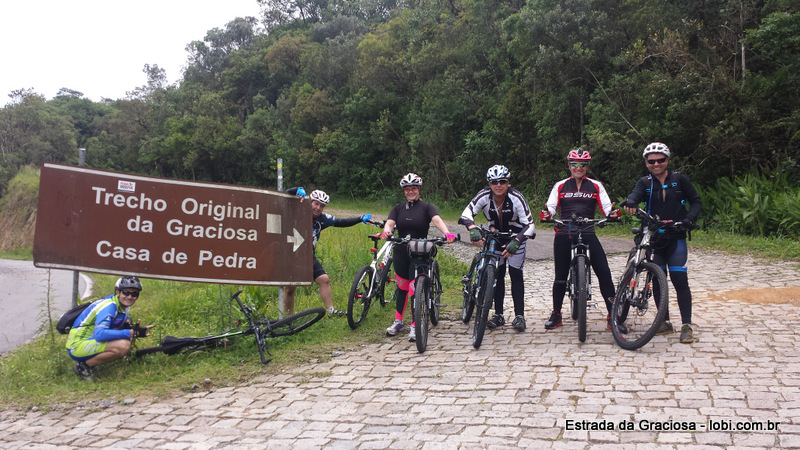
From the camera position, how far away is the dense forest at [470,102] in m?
16.0

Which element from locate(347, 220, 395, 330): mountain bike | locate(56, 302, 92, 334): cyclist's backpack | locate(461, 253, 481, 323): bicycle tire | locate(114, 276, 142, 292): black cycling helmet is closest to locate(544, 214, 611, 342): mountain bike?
locate(461, 253, 481, 323): bicycle tire

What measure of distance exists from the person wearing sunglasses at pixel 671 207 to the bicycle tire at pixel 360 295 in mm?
3188

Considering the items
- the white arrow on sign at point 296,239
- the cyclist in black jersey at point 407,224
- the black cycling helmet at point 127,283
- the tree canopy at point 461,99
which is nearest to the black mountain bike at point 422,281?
the cyclist in black jersey at point 407,224

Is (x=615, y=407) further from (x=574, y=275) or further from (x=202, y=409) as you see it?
(x=202, y=409)

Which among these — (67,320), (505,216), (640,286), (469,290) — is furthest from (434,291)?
(67,320)

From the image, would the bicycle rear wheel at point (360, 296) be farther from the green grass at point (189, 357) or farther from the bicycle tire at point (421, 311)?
the bicycle tire at point (421, 311)

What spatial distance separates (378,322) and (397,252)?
1.16 m

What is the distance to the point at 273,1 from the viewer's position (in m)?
66.6

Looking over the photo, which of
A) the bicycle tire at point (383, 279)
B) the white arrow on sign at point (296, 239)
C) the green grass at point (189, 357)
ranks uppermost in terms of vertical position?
the white arrow on sign at point (296, 239)

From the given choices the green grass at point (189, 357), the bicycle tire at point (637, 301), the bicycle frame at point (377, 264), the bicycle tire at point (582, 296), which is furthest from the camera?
the bicycle frame at point (377, 264)

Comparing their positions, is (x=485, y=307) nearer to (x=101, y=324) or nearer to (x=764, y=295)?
(x=101, y=324)

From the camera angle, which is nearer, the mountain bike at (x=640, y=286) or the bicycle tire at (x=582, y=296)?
the mountain bike at (x=640, y=286)

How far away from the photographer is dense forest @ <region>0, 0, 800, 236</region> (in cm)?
1605

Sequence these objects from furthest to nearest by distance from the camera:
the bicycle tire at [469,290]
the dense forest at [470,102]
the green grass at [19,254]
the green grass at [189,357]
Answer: the green grass at [19,254] → the dense forest at [470,102] → the bicycle tire at [469,290] → the green grass at [189,357]
